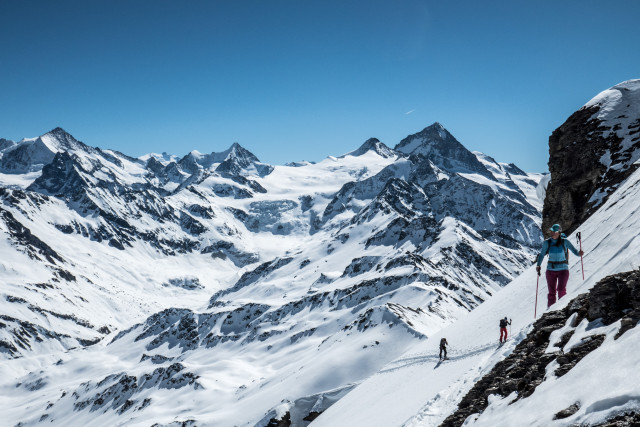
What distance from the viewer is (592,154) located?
133 feet

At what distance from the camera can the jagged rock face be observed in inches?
1458

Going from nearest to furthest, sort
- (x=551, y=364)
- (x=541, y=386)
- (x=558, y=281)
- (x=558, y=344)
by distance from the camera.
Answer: (x=541, y=386) → (x=551, y=364) → (x=558, y=344) → (x=558, y=281)

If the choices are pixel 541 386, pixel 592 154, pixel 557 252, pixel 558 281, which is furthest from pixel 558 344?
pixel 592 154

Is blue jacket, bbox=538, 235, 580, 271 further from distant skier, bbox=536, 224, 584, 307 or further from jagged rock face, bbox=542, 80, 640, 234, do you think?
jagged rock face, bbox=542, 80, 640, 234

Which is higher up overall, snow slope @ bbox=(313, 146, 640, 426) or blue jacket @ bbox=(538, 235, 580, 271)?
blue jacket @ bbox=(538, 235, 580, 271)

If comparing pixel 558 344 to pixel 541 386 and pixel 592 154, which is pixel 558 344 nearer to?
pixel 541 386

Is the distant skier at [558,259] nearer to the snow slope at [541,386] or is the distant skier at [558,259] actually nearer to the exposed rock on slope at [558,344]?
the snow slope at [541,386]

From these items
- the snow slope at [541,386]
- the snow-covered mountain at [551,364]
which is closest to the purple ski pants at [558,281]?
the snow-covered mountain at [551,364]

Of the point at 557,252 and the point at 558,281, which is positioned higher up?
the point at 557,252

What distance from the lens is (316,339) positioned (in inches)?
4710

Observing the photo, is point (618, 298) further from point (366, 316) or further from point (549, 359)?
point (366, 316)

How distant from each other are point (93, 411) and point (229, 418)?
80163 millimetres

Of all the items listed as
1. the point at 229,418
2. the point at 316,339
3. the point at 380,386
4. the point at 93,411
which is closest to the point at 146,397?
the point at 93,411

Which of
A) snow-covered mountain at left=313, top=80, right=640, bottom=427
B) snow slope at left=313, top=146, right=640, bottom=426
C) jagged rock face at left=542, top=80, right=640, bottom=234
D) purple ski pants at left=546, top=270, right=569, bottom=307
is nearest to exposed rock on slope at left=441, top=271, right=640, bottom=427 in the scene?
snow-covered mountain at left=313, top=80, right=640, bottom=427
